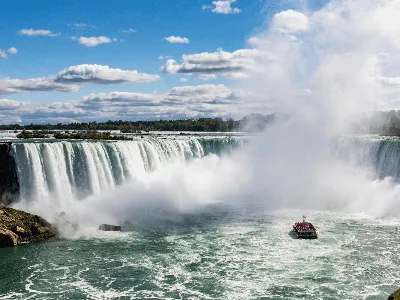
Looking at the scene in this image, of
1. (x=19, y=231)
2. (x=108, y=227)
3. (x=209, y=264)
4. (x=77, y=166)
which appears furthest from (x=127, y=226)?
(x=209, y=264)

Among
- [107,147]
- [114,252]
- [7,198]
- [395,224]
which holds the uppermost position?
[107,147]

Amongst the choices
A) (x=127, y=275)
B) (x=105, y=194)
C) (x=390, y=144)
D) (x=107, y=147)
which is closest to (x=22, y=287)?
(x=127, y=275)

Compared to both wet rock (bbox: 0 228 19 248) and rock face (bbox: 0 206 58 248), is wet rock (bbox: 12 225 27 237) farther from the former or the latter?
wet rock (bbox: 0 228 19 248)

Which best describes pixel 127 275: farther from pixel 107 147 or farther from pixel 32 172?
pixel 107 147

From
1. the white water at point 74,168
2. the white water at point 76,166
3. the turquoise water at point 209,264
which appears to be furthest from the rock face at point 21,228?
the white water at point 76,166

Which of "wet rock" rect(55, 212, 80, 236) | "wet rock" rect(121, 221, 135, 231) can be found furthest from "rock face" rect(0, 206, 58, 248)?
"wet rock" rect(121, 221, 135, 231)
